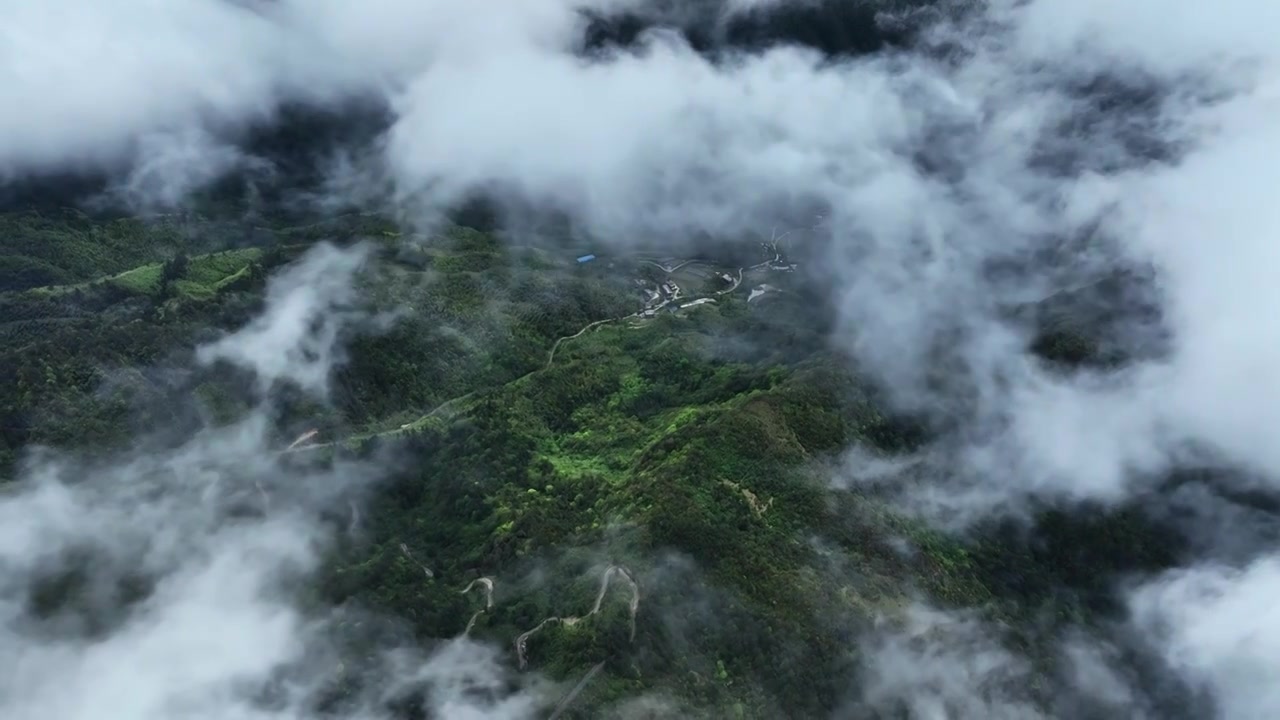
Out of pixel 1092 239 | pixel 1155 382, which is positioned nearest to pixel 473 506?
pixel 1155 382

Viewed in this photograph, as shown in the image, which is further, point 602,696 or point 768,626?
point 768,626

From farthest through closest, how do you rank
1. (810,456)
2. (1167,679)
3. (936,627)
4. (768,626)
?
(810,456) → (1167,679) → (936,627) → (768,626)

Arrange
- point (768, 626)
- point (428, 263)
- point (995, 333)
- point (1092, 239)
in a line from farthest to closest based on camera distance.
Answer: point (1092, 239)
point (428, 263)
point (995, 333)
point (768, 626)

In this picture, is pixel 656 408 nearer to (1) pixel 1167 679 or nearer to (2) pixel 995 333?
(2) pixel 995 333

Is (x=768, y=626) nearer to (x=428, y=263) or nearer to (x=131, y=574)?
(x=131, y=574)

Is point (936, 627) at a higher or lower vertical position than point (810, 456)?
lower

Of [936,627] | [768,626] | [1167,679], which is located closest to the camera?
[768,626]

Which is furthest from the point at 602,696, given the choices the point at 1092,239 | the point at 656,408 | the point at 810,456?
the point at 1092,239

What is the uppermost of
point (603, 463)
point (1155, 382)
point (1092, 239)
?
point (1092, 239)

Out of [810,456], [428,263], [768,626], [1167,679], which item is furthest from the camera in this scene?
[428,263]
